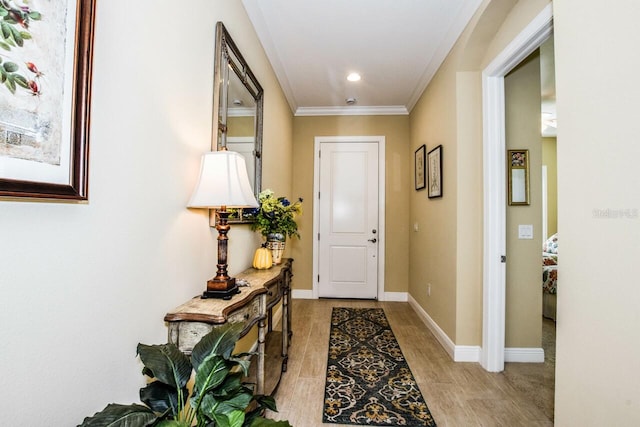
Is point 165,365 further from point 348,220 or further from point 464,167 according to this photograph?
point 348,220

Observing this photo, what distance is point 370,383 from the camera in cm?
222

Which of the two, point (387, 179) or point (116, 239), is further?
point (387, 179)

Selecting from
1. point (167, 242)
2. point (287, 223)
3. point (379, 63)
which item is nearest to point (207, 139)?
point (167, 242)

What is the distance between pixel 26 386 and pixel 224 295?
30.2 inches

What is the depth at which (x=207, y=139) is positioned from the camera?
5.61ft

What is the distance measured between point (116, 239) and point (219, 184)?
483 mm

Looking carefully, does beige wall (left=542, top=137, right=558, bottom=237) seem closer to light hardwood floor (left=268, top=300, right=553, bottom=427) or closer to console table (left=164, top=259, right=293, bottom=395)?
light hardwood floor (left=268, top=300, right=553, bottom=427)

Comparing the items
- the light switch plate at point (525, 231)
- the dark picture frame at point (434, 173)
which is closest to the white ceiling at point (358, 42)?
the dark picture frame at point (434, 173)

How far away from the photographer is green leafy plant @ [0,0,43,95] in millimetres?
642

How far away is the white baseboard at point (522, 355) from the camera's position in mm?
2586

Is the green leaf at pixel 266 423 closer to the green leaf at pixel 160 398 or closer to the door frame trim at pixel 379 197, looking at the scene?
the green leaf at pixel 160 398

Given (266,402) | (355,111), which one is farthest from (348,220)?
(266,402)

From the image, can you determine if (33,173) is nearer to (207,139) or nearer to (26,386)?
(26,386)

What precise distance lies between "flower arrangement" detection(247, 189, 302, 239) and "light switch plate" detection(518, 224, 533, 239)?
1.86 m
